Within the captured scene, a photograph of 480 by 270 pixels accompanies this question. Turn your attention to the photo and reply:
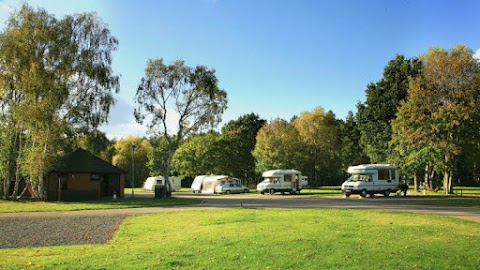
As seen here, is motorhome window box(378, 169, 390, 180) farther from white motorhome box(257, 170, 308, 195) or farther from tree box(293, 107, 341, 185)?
tree box(293, 107, 341, 185)

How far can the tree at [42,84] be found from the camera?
30031 mm

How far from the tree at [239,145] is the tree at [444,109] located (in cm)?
3058

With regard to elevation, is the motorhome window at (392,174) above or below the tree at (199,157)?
below

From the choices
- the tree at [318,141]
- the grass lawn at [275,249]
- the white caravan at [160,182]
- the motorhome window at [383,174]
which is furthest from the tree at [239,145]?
the grass lawn at [275,249]

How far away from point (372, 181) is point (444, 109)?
8567 mm

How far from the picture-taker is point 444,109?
3572 cm

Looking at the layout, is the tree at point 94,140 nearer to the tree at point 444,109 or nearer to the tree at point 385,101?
the tree at point 444,109

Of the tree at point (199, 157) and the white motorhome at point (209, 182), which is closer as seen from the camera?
the white motorhome at point (209, 182)

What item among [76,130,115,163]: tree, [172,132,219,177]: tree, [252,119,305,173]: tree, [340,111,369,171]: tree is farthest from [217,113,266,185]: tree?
[76,130,115,163]: tree

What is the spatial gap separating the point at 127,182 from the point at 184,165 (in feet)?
76.5

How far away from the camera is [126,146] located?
8494 cm

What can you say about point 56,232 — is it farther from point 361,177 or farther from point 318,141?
point 318,141

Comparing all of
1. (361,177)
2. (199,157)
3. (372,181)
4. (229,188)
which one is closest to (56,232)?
(361,177)

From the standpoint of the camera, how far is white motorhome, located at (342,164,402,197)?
1394 inches
